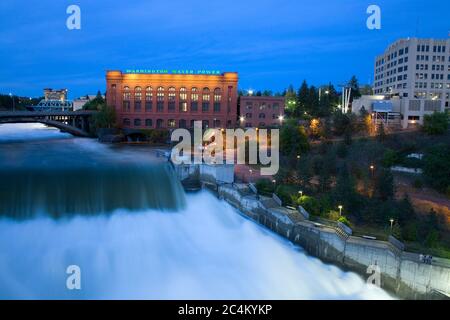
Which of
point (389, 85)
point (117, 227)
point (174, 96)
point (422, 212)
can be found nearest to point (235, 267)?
point (117, 227)

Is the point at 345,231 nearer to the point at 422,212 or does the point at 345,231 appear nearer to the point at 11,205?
the point at 422,212

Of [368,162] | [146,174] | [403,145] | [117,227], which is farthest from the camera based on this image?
[403,145]

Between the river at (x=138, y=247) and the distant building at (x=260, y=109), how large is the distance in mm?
38180

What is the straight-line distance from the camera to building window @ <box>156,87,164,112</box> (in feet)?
214

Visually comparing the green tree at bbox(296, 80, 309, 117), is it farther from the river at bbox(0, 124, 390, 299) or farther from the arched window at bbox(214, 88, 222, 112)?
the river at bbox(0, 124, 390, 299)

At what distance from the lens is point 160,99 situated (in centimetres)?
6538

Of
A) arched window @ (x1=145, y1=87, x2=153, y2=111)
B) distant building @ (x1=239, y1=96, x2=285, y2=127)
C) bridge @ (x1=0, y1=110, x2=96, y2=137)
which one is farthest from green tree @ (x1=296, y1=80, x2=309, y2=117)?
bridge @ (x1=0, y1=110, x2=96, y2=137)

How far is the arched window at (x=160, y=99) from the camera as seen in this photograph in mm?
65188

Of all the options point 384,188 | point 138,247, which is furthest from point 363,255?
point 138,247

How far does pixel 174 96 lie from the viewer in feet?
214

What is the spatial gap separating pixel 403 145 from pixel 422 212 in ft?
41.8
